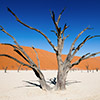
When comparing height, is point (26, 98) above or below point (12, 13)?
below

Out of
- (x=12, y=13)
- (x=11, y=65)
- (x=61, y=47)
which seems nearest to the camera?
(x=12, y=13)

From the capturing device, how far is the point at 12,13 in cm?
434

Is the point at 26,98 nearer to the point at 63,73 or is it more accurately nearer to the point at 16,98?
the point at 16,98

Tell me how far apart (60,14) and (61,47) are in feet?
5.73

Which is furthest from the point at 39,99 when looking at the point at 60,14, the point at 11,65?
the point at 11,65

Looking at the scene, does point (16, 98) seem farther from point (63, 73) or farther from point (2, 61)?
A: point (2, 61)

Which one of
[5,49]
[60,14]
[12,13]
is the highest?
[5,49]

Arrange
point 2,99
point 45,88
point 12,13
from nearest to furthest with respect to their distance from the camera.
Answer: point 2,99 < point 12,13 < point 45,88

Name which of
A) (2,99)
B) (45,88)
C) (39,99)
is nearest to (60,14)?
(45,88)

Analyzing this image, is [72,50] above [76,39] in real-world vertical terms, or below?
below

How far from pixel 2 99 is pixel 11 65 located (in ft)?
132

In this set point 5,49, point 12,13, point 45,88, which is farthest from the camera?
point 5,49

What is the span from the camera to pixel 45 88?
4.73 metres

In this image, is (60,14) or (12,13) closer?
(12,13)
